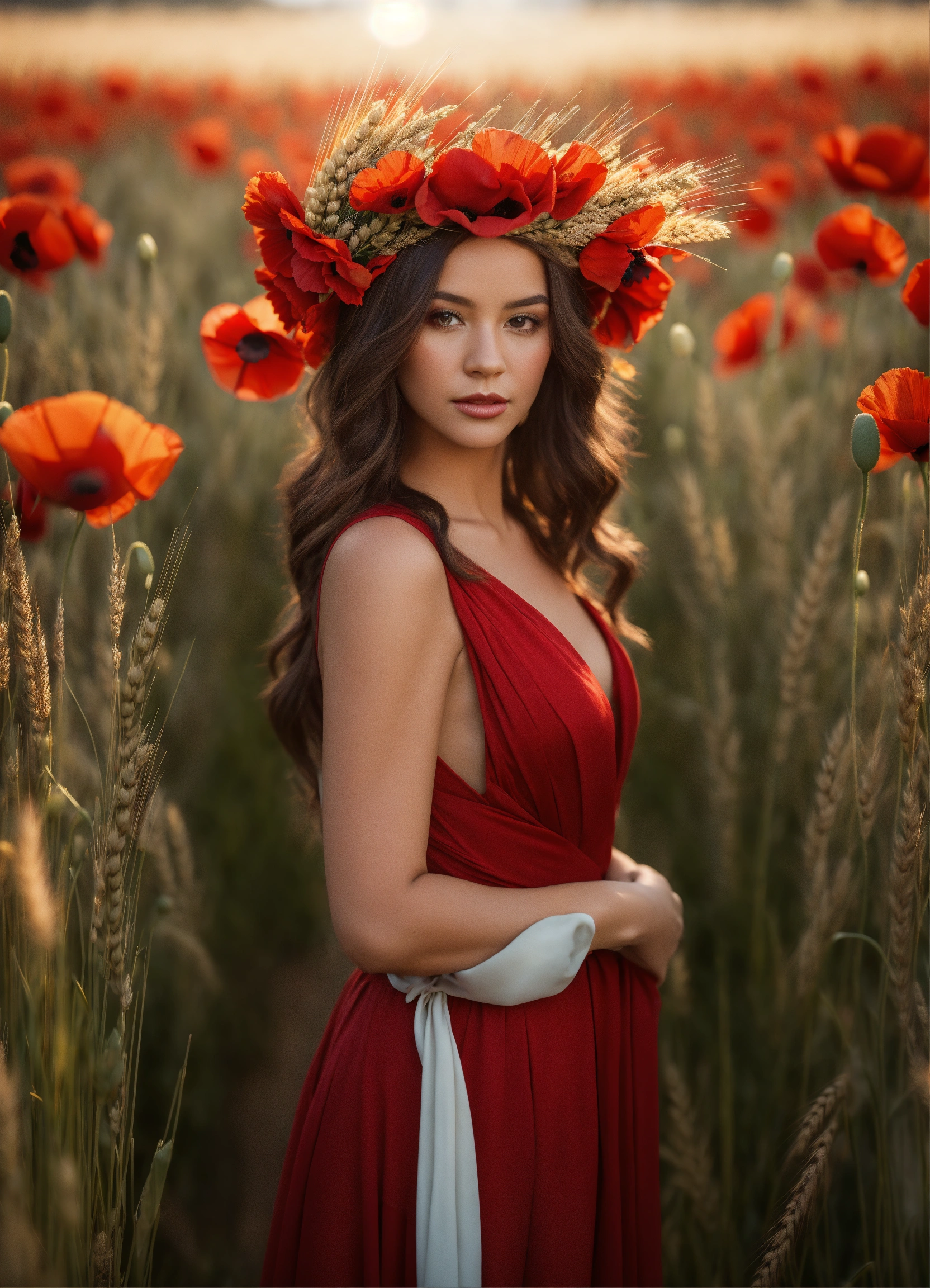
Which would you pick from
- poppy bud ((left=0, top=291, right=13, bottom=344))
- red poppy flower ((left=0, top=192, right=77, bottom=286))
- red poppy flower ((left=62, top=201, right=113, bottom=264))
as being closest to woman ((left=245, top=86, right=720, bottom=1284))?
poppy bud ((left=0, top=291, right=13, bottom=344))

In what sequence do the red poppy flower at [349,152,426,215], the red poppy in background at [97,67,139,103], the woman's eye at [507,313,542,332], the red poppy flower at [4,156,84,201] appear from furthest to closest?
the red poppy in background at [97,67,139,103]
the red poppy flower at [4,156,84,201]
the woman's eye at [507,313,542,332]
the red poppy flower at [349,152,426,215]

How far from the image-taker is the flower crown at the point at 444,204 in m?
1.10

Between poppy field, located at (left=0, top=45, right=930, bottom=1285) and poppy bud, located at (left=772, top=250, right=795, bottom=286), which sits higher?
poppy bud, located at (left=772, top=250, right=795, bottom=286)

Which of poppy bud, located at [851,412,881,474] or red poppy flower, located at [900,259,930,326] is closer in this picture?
poppy bud, located at [851,412,881,474]

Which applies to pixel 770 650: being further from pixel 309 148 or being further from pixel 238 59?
pixel 238 59

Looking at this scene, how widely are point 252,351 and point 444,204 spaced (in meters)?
0.44

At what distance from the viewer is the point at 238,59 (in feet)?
20.9

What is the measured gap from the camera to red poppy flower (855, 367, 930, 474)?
3.53ft

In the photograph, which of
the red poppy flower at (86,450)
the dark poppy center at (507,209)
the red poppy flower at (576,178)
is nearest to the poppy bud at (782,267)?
the red poppy flower at (576,178)

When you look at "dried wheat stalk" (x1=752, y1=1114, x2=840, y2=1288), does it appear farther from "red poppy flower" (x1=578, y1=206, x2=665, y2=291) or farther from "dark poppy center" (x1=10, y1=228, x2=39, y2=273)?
"dark poppy center" (x1=10, y1=228, x2=39, y2=273)

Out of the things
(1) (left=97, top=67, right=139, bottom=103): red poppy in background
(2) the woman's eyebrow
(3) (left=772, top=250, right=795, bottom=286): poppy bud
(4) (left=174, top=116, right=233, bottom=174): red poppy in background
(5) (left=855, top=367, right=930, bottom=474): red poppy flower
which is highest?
(1) (left=97, top=67, right=139, bottom=103): red poppy in background

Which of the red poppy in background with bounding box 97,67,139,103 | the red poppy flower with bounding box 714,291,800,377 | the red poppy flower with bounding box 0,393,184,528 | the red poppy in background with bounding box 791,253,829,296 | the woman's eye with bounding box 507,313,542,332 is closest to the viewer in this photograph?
the red poppy flower with bounding box 0,393,184,528

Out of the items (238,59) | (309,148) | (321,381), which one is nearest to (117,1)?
(238,59)

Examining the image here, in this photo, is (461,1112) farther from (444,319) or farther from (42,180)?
(42,180)
